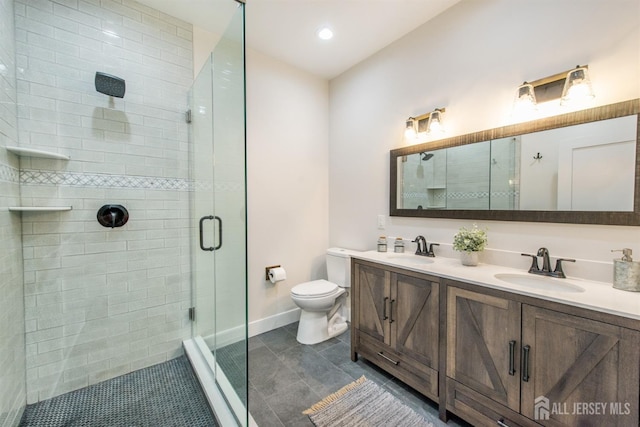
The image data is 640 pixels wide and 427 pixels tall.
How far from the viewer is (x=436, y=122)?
1.95 m

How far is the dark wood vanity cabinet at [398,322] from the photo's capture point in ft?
4.99

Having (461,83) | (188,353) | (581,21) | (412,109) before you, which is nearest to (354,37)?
(412,109)

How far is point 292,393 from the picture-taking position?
167cm

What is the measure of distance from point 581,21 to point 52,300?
11.3ft

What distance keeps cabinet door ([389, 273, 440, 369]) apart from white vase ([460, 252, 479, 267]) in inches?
12.6

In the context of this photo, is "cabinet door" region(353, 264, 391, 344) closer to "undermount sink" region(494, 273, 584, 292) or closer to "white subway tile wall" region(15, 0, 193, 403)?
"undermount sink" region(494, 273, 584, 292)

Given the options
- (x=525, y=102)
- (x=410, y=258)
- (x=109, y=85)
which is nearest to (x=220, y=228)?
(x=109, y=85)

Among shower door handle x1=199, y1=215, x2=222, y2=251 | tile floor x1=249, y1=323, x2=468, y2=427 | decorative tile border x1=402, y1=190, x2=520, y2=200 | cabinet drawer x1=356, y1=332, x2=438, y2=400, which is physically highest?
decorative tile border x1=402, y1=190, x2=520, y2=200

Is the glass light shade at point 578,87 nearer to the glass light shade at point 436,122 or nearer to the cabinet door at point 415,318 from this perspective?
the glass light shade at point 436,122

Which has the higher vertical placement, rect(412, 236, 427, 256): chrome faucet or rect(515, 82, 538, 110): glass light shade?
rect(515, 82, 538, 110): glass light shade

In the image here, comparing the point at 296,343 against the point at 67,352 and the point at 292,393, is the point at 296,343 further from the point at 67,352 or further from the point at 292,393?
the point at 67,352

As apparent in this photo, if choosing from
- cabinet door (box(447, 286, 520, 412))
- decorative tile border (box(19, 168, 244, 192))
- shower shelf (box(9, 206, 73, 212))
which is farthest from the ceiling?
cabinet door (box(447, 286, 520, 412))

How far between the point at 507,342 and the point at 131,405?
214cm

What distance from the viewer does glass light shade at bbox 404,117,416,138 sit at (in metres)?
2.10
